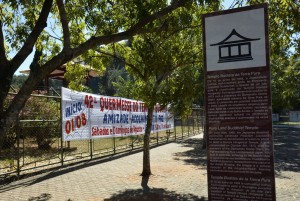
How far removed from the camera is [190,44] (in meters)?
11.0

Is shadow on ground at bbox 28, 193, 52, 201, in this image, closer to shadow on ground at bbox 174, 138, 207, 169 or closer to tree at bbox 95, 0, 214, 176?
tree at bbox 95, 0, 214, 176

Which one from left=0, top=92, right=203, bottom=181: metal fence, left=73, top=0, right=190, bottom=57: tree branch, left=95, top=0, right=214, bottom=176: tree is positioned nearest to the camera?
left=73, top=0, right=190, bottom=57: tree branch

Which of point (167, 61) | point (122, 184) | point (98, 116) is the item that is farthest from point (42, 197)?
point (98, 116)

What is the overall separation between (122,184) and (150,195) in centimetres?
138

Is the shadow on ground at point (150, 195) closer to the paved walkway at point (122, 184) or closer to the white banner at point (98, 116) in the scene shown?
the paved walkway at point (122, 184)

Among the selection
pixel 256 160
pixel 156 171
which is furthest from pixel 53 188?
pixel 256 160

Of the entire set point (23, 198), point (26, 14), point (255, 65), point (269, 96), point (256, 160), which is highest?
point (26, 14)

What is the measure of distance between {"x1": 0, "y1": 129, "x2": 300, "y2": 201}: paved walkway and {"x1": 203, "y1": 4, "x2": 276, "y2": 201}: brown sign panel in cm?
331

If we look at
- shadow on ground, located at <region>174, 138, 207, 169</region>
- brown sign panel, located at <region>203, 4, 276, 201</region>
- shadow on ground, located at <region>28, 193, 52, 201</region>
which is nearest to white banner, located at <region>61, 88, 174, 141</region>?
shadow on ground, located at <region>174, 138, 207, 169</region>

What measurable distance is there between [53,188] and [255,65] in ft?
20.8

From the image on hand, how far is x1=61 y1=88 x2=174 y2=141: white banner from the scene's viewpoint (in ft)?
39.3

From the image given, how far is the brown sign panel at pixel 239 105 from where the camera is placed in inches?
181

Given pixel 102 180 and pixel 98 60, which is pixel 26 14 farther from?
pixel 102 180

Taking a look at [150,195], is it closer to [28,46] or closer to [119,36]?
[119,36]
